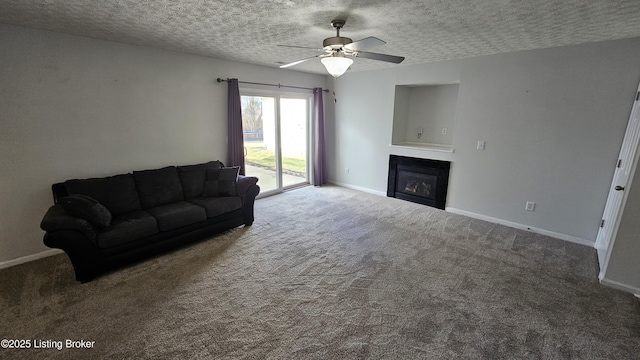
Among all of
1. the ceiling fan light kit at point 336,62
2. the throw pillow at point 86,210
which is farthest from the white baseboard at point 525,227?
the throw pillow at point 86,210

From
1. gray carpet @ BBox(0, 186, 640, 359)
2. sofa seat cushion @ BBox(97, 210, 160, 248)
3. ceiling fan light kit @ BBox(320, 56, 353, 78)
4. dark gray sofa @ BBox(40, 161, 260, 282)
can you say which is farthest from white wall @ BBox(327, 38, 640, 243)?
sofa seat cushion @ BBox(97, 210, 160, 248)

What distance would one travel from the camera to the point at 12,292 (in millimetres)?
2561

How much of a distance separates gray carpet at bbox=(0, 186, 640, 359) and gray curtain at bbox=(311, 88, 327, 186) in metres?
2.73

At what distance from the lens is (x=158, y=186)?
12.1 ft

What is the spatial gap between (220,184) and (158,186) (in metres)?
0.77

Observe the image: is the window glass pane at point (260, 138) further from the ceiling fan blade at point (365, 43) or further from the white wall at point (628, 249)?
the white wall at point (628, 249)

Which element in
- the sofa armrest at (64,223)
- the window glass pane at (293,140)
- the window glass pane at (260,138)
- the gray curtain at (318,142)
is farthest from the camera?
the gray curtain at (318,142)

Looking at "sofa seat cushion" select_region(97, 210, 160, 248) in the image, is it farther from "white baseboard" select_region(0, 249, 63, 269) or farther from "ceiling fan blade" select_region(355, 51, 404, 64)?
"ceiling fan blade" select_region(355, 51, 404, 64)

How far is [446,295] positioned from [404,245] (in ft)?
3.33

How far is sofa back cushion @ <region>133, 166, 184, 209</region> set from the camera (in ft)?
11.7

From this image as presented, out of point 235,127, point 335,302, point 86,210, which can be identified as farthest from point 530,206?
point 86,210

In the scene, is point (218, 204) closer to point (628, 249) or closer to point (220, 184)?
point (220, 184)

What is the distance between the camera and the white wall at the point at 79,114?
2916mm

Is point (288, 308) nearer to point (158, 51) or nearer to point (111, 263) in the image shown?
point (111, 263)
